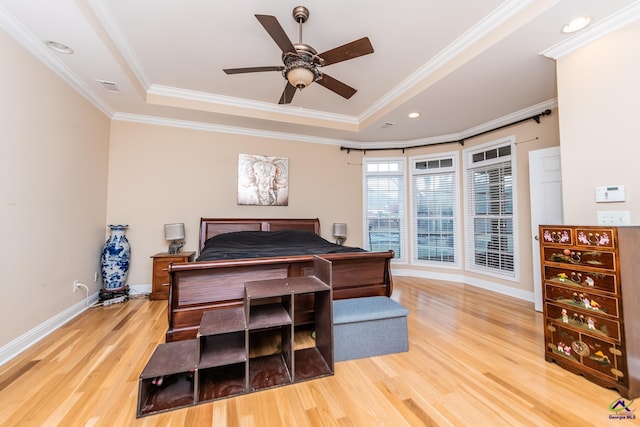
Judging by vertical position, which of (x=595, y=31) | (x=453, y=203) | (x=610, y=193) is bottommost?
(x=610, y=193)

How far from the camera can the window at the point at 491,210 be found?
4000 mm

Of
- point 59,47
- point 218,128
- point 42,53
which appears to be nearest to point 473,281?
point 218,128

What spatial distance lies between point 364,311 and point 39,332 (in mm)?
3090

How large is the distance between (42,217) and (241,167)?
2.53 m

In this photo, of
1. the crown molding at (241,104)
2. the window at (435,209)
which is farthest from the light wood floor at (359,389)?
the crown molding at (241,104)

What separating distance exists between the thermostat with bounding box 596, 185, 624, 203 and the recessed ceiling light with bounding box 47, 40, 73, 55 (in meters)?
4.87

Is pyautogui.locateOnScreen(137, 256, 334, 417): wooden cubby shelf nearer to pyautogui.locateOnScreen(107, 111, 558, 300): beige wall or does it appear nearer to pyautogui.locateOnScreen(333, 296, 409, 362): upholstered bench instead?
pyautogui.locateOnScreen(333, 296, 409, 362): upholstered bench

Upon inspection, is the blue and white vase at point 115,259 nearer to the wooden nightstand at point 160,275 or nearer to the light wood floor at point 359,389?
the wooden nightstand at point 160,275

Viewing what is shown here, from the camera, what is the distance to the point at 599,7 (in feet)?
6.21

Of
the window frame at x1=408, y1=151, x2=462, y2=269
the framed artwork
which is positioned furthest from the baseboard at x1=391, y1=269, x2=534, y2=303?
the framed artwork

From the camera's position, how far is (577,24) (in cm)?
206

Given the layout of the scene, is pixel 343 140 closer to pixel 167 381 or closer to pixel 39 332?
pixel 167 381

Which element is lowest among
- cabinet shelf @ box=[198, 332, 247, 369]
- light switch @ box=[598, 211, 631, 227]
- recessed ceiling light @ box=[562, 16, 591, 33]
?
cabinet shelf @ box=[198, 332, 247, 369]

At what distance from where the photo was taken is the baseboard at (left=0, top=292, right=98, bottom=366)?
2.08 meters
